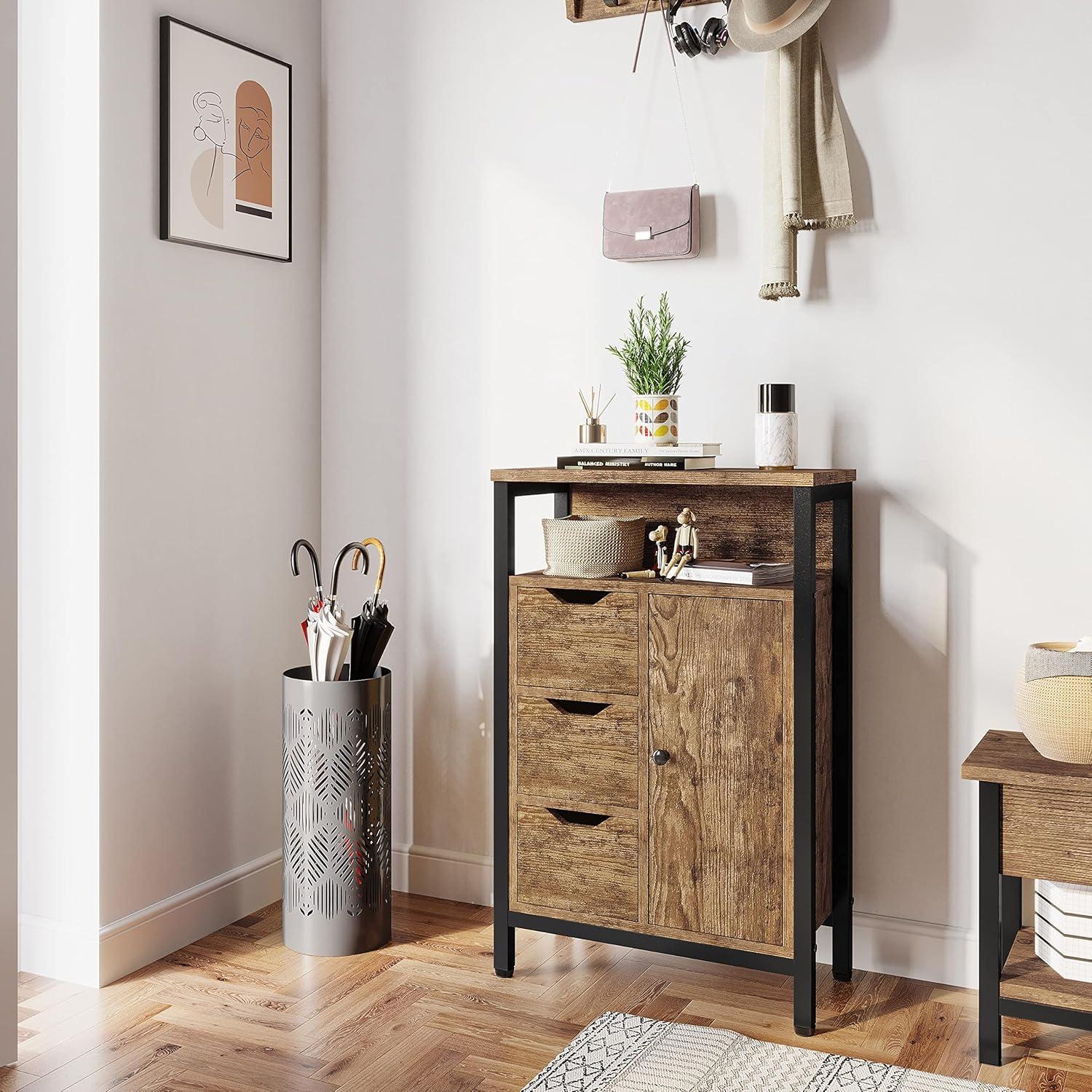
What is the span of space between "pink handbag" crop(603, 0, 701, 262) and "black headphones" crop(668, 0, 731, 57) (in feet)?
0.11

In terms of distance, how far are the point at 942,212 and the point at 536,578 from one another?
1091 mm

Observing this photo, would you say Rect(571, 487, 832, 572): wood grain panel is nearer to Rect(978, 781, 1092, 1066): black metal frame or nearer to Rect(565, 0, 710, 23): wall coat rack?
Rect(978, 781, 1092, 1066): black metal frame

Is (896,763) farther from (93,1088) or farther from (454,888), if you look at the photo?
(93,1088)

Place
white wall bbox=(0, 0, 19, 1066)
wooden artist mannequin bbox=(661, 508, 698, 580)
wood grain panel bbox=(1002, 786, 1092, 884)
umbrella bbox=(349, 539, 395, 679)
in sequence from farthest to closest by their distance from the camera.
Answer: umbrella bbox=(349, 539, 395, 679) < wooden artist mannequin bbox=(661, 508, 698, 580) < white wall bbox=(0, 0, 19, 1066) < wood grain panel bbox=(1002, 786, 1092, 884)

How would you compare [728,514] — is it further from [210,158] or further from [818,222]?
[210,158]

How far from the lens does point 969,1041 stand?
2225 mm

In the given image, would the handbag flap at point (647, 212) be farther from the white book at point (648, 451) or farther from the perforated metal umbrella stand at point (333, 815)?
the perforated metal umbrella stand at point (333, 815)

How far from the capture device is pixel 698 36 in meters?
2.57

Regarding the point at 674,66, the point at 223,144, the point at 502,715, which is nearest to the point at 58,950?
the point at 502,715

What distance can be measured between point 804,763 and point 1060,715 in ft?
1.46

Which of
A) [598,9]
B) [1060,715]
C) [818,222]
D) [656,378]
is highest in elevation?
[598,9]

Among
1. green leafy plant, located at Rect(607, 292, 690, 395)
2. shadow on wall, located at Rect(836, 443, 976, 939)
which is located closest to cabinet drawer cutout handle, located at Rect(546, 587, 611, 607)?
green leafy plant, located at Rect(607, 292, 690, 395)

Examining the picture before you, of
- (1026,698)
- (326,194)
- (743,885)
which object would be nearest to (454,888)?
(743,885)

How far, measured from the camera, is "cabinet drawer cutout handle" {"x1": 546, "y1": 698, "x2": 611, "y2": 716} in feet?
7.86
